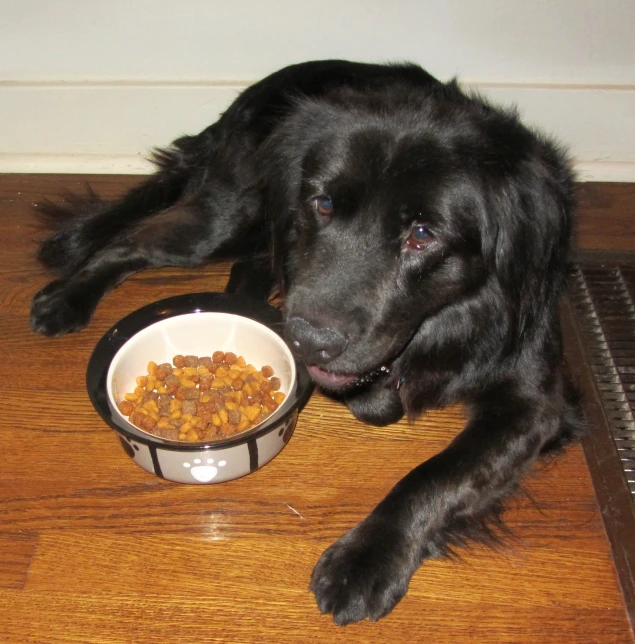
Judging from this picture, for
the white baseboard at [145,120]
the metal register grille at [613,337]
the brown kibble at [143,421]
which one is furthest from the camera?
the white baseboard at [145,120]

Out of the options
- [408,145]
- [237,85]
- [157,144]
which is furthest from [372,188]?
[157,144]

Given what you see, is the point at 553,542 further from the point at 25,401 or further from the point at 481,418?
the point at 25,401

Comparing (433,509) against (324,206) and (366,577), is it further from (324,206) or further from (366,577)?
(324,206)

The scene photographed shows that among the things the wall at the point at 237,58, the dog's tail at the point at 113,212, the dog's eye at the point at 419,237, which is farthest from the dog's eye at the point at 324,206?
the wall at the point at 237,58

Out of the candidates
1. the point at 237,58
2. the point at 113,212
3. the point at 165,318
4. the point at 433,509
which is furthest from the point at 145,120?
the point at 433,509

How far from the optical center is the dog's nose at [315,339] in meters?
1.46

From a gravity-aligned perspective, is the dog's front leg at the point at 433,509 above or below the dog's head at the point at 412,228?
below

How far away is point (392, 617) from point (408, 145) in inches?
37.1

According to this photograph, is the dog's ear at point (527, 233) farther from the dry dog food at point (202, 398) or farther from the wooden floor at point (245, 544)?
the dry dog food at point (202, 398)

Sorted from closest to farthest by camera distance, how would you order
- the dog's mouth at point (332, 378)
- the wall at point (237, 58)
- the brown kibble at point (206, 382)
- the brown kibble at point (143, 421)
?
1. the dog's mouth at point (332, 378)
2. the brown kibble at point (143, 421)
3. the brown kibble at point (206, 382)
4. the wall at point (237, 58)

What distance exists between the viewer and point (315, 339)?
4.79ft

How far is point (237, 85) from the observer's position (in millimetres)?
2705

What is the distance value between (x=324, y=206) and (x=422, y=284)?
26 centimetres

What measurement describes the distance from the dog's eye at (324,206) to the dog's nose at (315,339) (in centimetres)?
25
